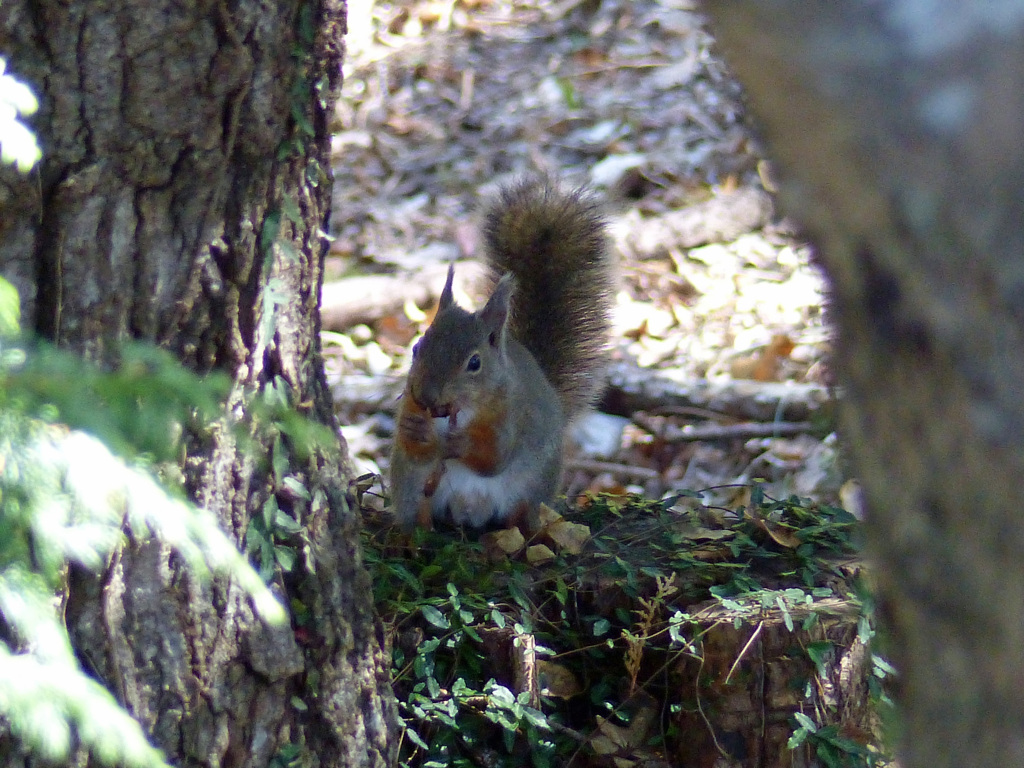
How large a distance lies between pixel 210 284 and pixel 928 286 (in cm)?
128

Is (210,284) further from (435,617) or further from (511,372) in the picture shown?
(511,372)

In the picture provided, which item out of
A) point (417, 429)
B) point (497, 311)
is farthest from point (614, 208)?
point (417, 429)

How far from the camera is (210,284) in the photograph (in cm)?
170

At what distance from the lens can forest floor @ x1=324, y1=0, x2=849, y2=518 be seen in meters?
4.10

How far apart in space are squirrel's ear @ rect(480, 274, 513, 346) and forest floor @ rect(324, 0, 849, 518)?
56cm

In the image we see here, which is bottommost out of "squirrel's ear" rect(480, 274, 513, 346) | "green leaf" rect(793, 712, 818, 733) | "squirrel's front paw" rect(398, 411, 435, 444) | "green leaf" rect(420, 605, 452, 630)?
"green leaf" rect(793, 712, 818, 733)

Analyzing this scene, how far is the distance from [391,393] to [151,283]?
2.75 meters

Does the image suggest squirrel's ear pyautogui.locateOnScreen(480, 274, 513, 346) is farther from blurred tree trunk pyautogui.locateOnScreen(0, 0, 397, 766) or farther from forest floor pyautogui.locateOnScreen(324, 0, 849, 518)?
blurred tree trunk pyautogui.locateOnScreen(0, 0, 397, 766)

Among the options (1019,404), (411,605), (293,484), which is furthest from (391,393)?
(1019,404)

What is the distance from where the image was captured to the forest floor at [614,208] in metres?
4.10

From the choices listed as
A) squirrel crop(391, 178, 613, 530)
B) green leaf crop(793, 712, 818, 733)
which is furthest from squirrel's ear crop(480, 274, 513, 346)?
green leaf crop(793, 712, 818, 733)

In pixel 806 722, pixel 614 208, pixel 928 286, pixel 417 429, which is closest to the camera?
pixel 928 286

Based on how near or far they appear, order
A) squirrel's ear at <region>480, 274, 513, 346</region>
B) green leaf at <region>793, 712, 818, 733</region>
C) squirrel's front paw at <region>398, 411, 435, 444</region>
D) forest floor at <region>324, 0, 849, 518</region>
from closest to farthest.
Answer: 1. green leaf at <region>793, 712, 818, 733</region>
2. squirrel's front paw at <region>398, 411, 435, 444</region>
3. squirrel's ear at <region>480, 274, 513, 346</region>
4. forest floor at <region>324, 0, 849, 518</region>

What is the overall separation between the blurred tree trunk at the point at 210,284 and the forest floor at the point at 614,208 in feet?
5.41
